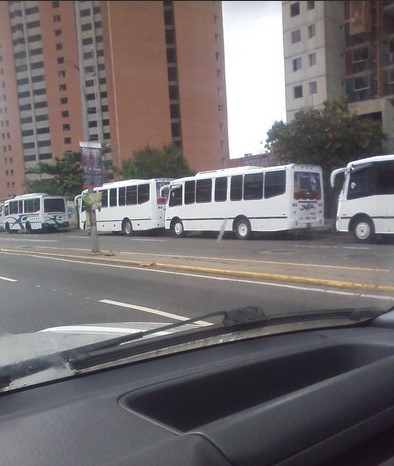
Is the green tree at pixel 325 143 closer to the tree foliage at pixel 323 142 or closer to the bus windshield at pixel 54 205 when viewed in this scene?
the tree foliage at pixel 323 142

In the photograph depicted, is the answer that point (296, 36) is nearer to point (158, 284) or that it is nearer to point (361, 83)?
point (361, 83)

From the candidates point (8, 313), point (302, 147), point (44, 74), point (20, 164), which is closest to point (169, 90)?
point (44, 74)

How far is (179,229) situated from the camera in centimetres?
2105

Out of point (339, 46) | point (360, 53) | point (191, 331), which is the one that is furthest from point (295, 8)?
point (360, 53)

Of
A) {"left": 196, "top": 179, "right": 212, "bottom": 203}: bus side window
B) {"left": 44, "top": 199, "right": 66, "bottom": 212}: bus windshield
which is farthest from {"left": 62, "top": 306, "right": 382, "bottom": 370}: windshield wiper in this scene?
{"left": 196, "top": 179, "right": 212, "bottom": 203}: bus side window

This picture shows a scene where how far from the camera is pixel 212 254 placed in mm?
13117

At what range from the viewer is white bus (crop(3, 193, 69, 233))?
7.99m

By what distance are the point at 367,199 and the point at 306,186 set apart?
2.90 meters

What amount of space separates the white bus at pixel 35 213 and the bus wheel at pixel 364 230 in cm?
841

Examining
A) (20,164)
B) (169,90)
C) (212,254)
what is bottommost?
(212,254)

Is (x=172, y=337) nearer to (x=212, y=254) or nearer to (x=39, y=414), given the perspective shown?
(x=39, y=414)

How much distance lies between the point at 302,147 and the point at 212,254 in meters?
7.27

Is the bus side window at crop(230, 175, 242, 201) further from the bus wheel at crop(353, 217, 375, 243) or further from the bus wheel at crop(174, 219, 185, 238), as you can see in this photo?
the bus wheel at crop(353, 217, 375, 243)

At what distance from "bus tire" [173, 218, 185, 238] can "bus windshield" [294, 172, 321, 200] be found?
5404 millimetres
